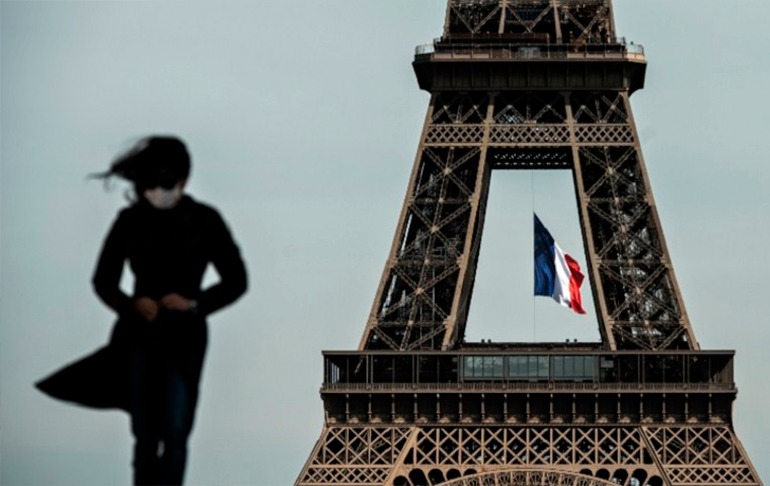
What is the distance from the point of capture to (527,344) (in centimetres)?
9688

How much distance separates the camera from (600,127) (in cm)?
9594

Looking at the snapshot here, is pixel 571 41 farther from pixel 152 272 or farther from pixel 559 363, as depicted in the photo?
pixel 152 272

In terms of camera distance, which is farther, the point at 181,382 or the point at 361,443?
the point at 361,443

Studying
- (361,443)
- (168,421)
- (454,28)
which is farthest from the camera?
(454,28)

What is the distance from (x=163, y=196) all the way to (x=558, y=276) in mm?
87789

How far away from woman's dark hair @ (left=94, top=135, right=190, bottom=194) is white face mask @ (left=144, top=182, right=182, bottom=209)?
0.10 ft

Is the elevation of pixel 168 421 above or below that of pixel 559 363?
below

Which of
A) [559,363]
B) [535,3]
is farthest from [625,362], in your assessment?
[535,3]

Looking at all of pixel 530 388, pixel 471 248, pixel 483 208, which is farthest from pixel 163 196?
pixel 483 208

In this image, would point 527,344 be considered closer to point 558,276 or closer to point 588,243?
point 558,276

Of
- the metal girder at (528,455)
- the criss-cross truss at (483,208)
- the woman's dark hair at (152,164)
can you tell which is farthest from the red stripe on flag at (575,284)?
the woman's dark hair at (152,164)

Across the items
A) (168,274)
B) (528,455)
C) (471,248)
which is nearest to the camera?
(168,274)

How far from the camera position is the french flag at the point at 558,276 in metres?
98.1

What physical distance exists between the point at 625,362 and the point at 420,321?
8061 mm
